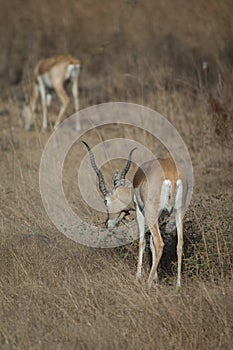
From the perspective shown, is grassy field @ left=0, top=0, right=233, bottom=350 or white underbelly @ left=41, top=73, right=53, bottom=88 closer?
grassy field @ left=0, top=0, right=233, bottom=350

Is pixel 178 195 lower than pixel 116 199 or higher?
higher

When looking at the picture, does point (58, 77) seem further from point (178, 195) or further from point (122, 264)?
point (178, 195)

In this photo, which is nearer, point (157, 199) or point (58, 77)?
point (157, 199)

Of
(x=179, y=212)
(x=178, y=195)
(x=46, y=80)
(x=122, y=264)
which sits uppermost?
(x=178, y=195)

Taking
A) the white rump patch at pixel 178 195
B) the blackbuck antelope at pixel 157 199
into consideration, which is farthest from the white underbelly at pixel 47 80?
the white rump patch at pixel 178 195

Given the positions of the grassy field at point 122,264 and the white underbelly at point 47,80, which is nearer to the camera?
the grassy field at point 122,264

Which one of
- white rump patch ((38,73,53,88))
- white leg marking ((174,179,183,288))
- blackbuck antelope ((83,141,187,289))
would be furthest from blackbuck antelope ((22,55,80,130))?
white leg marking ((174,179,183,288))

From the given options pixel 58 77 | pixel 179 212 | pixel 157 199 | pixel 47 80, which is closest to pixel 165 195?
pixel 157 199

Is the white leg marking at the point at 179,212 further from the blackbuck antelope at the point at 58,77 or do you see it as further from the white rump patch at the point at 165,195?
the blackbuck antelope at the point at 58,77

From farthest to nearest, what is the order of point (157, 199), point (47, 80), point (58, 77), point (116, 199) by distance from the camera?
point (47, 80) → point (58, 77) → point (116, 199) → point (157, 199)

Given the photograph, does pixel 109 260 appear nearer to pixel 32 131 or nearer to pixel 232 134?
pixel 232 134

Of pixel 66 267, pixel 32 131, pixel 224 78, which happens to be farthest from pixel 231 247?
pixel 32 131

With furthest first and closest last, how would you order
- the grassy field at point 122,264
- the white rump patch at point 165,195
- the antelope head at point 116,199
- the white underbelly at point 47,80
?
the white underbelly at point 47,80 < the antelope head at point 116,199 < the white rump patch at point 165,195 < the grassy field at point 122,264

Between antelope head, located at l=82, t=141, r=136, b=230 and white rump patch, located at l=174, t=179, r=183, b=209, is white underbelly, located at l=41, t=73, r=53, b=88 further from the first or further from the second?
white rump patch, located at l=174, t=179, r=183, b=209
